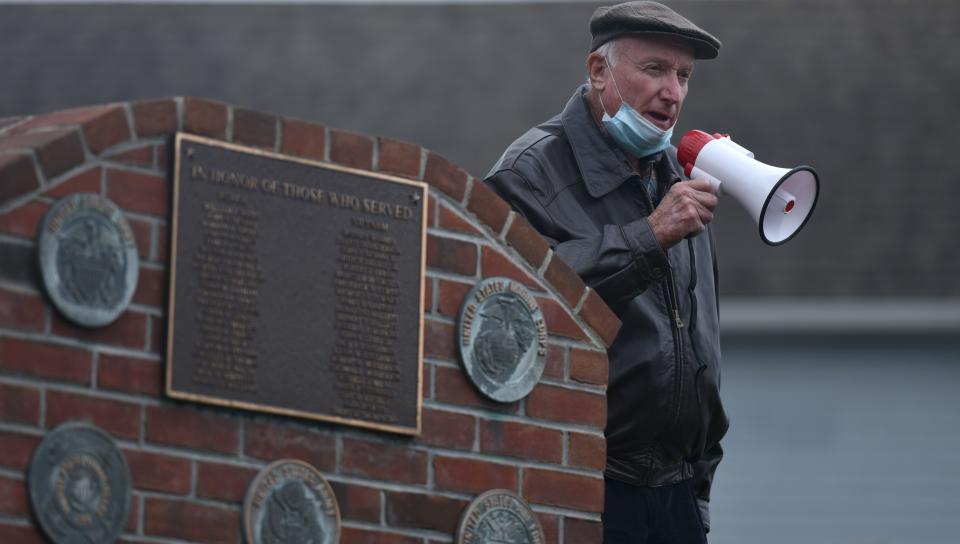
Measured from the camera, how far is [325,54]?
1595 cm

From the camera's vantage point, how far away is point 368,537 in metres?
5.52

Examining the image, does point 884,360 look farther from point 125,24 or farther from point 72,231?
point 72,231

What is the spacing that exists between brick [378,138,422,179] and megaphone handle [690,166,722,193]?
1035mm

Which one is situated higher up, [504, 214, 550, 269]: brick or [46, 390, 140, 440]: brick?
[504, 214, 550, 269]: brick

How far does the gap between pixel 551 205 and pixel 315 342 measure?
1185mm

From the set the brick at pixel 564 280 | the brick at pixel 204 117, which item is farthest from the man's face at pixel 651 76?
the brick at pixel 204 117

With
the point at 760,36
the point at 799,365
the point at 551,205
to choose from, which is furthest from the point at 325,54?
the point at 551,205

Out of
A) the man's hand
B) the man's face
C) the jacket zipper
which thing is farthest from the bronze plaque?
the man's face

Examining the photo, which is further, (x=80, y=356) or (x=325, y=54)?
(x=325, y=54)

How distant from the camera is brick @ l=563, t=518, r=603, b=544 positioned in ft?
19.5

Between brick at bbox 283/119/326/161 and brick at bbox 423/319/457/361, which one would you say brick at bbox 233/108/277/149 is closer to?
brick at bbox 283/119/326/161

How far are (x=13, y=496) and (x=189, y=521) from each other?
1.63 feet

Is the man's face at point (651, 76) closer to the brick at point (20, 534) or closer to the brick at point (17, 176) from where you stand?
the brick at point (17, 176)

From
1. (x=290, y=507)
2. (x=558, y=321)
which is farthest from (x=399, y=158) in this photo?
(x=290, y=507)
